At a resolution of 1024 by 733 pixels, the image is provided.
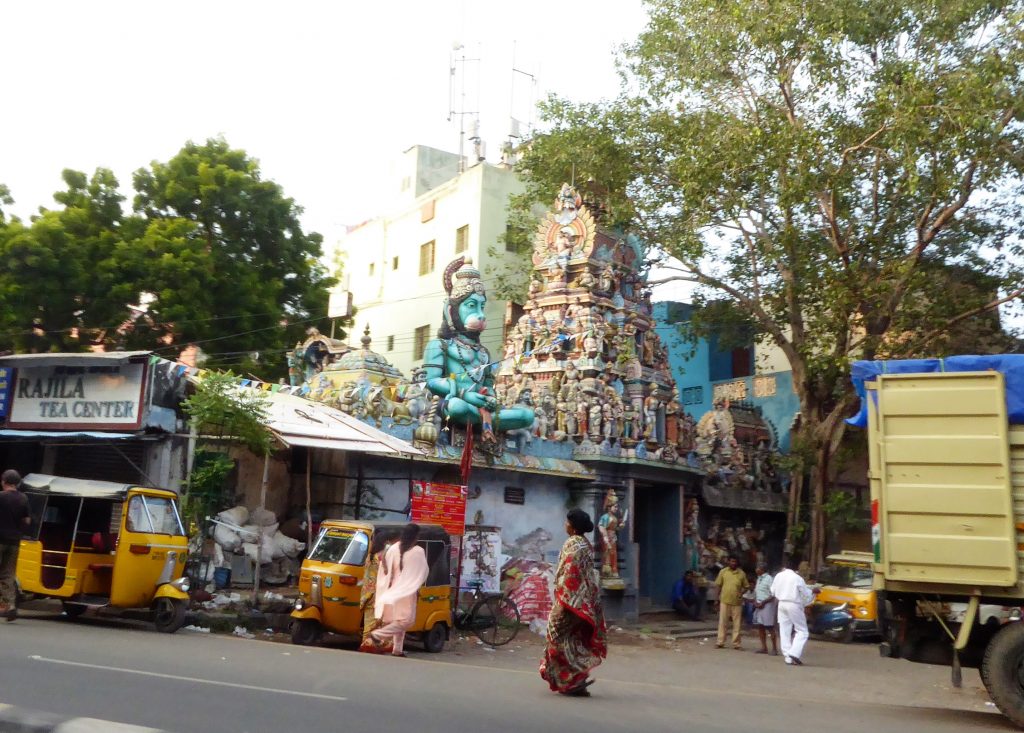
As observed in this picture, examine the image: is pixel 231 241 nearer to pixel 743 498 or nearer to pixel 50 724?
pixel 743 498

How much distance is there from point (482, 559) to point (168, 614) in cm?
633

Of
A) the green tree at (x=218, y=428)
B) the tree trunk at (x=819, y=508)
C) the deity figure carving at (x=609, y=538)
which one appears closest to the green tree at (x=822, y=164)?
the tree trunk at (x=819, y=508)

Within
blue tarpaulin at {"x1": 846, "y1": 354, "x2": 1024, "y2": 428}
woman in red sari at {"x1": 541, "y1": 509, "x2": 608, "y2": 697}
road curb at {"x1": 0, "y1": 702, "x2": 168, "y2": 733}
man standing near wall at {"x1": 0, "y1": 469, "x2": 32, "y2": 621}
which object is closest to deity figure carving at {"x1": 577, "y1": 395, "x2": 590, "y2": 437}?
blue tarpaulin at {"x1": 846, "y1": 354, "x2": 1024, "y2": 428}

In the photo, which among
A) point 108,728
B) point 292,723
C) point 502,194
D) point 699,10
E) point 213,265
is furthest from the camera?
point 502,194

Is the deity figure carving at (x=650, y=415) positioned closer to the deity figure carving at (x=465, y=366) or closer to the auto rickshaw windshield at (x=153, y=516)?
the deity figure carving at (x=465, y=366)

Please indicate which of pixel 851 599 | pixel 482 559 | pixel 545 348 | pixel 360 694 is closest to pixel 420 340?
pixel 545 348

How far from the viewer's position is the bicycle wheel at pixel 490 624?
1465cm

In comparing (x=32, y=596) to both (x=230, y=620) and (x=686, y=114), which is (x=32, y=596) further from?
(x=686, y=114)

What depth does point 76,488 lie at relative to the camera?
1180 cm

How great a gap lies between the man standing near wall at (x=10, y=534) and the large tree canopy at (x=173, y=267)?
13190mm

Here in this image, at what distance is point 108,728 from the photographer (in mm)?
5449

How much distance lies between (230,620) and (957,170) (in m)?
15.1

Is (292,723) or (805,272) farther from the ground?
(805,272)

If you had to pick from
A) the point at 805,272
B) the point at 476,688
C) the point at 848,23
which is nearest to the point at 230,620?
the point at 476,688
